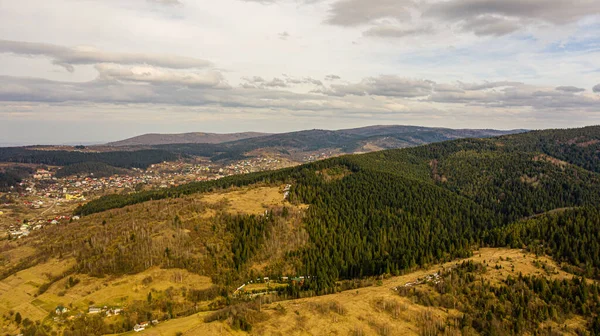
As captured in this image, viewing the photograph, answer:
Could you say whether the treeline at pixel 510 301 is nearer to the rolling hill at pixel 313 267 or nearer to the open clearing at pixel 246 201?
the rolling hill at pixel 313 267

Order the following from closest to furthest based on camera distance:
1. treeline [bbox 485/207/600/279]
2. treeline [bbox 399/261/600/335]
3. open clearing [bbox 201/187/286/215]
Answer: treeline [bbox 399/261/600/335] → treeline [bbox 485/207/600/279] → open clearing [bbox 201/187/286/215]

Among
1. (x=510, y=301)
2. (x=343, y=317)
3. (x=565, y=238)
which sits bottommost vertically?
(x=343, y=317)

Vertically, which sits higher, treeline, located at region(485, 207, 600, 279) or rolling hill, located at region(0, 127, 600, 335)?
treeline, located at region(485, 207, 600, 279)

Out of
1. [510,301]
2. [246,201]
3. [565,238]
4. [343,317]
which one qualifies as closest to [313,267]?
[343,317]

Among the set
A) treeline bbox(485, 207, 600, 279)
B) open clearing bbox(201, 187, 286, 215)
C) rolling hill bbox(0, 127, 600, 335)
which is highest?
open clearing bbox(201, 187, 286, 215)

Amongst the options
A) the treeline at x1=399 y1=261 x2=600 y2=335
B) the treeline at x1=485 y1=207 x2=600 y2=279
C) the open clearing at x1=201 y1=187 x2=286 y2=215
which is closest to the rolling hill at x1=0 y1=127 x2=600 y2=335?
the treeline at x1=399 y1=261 x2=600 y2=335

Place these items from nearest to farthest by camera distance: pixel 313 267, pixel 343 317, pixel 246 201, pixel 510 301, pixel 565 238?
pixel 343 317, pixel 510 301, pixel 565 238, pixel 313 267, pixel 246 201

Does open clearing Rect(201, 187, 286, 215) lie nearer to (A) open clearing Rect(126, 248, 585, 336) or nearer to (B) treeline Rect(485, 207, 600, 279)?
(A) open clearing Rect(126, 248, 585, 336)

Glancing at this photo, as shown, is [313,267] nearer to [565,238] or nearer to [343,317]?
[343,317]
